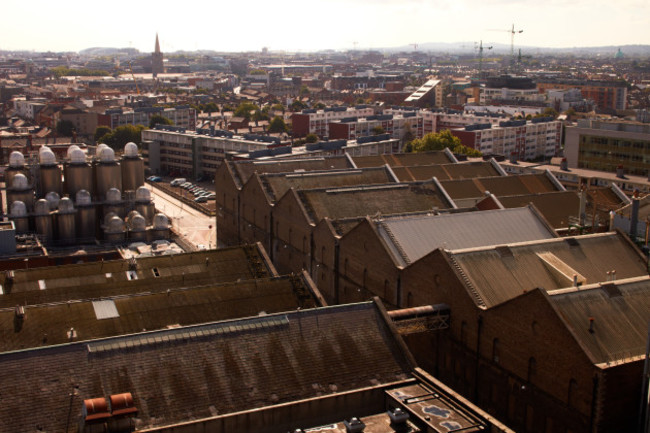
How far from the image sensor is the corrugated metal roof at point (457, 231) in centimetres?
5138

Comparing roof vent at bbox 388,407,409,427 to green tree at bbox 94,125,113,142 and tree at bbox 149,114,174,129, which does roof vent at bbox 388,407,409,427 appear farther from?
tree at bbox 149,114,174,129

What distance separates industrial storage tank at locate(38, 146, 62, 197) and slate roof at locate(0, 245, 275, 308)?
3187 cm

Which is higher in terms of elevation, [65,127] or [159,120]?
[159,120]

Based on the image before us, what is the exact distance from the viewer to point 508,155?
14950 cm

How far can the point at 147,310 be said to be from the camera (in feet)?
144

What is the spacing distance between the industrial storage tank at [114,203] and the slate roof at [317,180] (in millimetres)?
16988

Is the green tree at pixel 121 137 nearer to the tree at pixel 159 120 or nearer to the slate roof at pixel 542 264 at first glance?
the tree at pixel 159 120

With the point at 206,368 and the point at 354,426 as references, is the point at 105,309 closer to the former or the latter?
the point at 206,368

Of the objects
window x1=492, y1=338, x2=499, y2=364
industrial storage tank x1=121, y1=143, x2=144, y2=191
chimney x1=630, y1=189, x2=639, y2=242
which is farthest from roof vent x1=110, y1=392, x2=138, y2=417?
industrial storage tank x1=121, y1=143, x2=144, y2=191

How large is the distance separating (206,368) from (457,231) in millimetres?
26557

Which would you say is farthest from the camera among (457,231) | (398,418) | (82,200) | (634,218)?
(82,200)

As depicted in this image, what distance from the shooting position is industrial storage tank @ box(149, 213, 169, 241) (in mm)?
75375

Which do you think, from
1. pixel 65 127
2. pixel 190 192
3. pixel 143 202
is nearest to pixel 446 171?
pixel 143 202

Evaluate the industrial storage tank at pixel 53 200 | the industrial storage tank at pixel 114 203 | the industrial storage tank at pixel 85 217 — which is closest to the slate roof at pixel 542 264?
the industrial storage tank at pixel 114 203
